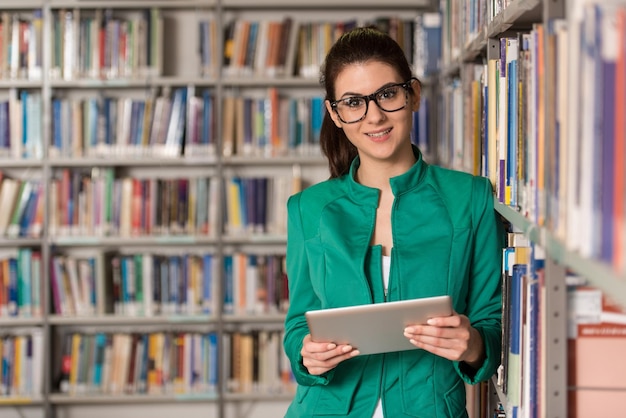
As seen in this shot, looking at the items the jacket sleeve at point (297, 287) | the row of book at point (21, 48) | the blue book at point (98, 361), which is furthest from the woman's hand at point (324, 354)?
the row of book at point (21, 48)

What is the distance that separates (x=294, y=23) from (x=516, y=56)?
102 inches

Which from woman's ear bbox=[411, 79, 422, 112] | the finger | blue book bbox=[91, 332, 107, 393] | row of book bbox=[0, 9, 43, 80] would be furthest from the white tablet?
row of book bbox=[0, 9, 43, 80]

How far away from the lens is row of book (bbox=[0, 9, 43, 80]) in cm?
400

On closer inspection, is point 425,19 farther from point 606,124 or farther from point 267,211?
point 606,124

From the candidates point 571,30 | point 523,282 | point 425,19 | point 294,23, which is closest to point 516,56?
point 523,282

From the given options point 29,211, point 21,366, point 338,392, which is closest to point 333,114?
point 338,392

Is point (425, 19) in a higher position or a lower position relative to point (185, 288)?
higher

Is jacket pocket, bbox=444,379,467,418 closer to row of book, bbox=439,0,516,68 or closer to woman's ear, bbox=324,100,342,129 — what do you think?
woman's ear, bbox=324,100,342,129

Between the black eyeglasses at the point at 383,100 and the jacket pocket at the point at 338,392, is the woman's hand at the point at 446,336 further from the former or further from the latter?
the black eyeglasses at the point at 383,100

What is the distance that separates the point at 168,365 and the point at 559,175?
323 centimetres

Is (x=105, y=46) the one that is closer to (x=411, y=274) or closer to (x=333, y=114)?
(x=333, y=114)

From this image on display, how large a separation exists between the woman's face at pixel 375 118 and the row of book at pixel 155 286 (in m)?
2.40

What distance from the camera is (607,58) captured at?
0.87 m

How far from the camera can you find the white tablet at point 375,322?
4.89 ft
